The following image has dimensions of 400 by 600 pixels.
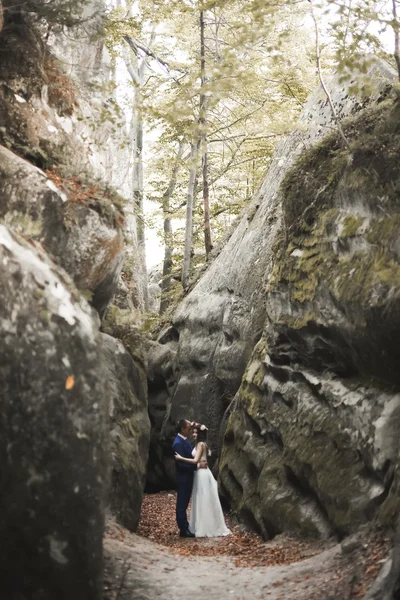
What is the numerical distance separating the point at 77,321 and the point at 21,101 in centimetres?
549

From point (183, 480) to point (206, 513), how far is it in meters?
0.69

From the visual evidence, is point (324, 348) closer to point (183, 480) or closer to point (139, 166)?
point (183, 480)

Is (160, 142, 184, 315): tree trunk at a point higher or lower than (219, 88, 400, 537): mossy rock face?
higher

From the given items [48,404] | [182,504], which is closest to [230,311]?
[182,504]

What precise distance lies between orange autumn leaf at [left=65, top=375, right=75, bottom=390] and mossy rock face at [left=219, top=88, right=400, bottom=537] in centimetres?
359

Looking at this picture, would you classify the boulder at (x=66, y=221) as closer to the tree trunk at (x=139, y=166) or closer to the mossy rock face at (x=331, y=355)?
the mossy rock face at (x=331, y=355)

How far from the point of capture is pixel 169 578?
6.55 metres

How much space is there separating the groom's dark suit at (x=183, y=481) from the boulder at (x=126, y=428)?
69 centimetres

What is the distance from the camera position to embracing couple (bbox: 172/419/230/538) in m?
9.70

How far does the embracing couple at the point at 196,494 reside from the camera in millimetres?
9695

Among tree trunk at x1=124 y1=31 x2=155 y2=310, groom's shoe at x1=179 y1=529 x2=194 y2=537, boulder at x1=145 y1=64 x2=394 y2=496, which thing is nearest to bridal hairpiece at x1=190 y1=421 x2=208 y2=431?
Result: groom's shoe at x1=179 y1=529 x2=194 y2=537

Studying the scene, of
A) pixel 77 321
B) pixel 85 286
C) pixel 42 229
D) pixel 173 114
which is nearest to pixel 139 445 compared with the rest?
pixel 85 286

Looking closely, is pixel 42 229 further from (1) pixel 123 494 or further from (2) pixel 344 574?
(2) pixel 344 574

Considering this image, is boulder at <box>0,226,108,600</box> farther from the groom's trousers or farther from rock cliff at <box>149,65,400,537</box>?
the groom's trousers
